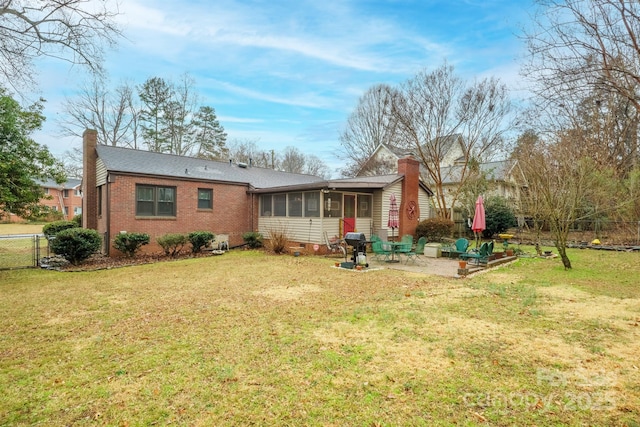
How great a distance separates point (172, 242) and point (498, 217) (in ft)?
54.8

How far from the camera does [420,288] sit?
7.41 meters

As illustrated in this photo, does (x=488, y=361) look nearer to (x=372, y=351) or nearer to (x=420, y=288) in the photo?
(x=372, y=351)

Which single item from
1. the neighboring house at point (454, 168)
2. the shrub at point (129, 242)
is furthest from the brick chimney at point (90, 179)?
the neighboring house at point (454, 168)

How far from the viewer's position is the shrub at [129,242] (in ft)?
38.7

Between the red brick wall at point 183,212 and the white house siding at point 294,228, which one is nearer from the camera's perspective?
the red brick wall at point 183,212

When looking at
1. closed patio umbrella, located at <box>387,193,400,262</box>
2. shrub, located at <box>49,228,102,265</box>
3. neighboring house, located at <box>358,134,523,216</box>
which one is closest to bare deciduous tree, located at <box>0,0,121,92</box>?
shrub, located at <box>49,228,102,265</box>

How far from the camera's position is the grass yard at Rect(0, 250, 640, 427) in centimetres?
281

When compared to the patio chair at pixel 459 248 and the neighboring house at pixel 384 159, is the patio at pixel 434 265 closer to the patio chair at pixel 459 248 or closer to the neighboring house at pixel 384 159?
the patio chair at pixel 459 248

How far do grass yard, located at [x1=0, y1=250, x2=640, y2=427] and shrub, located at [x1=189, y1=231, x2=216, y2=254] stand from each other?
5.60 m

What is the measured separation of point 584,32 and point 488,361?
645 centimetres

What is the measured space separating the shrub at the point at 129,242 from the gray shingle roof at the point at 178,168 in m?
2.56

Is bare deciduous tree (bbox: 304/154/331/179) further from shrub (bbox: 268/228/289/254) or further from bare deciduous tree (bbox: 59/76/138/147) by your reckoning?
shrub (bbox: 268/228/289/254)

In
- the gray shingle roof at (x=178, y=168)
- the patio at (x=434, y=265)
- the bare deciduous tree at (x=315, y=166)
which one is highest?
the bare deciduous tree at (x=315, y=166)

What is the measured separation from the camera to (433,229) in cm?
1552
